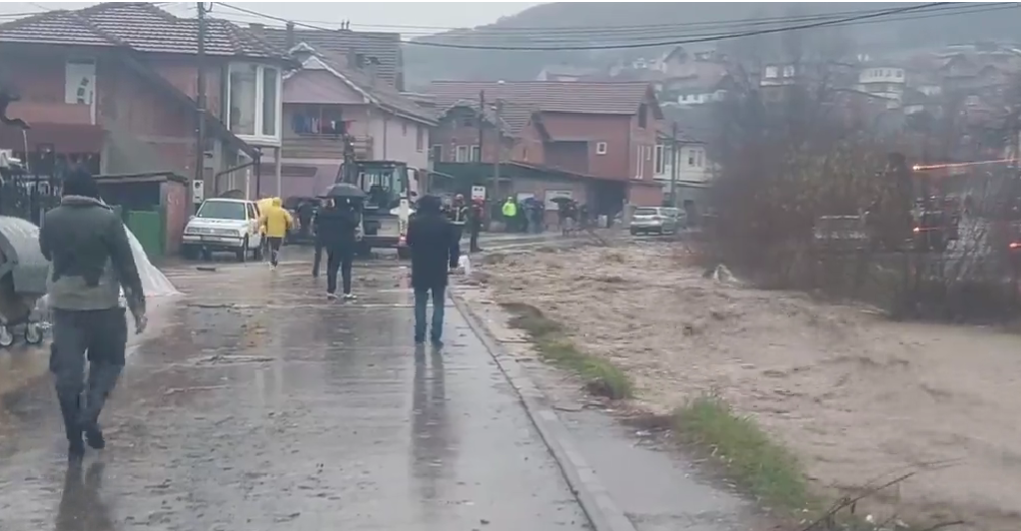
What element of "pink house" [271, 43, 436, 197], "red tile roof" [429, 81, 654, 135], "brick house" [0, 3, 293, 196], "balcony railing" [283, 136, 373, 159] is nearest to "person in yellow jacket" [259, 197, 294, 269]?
"brick house" [0, 3, 293, 196]

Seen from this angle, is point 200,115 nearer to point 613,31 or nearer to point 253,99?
point 253,99

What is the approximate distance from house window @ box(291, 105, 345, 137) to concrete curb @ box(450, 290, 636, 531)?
50.3 metres

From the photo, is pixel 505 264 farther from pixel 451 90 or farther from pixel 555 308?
pixel 451 90

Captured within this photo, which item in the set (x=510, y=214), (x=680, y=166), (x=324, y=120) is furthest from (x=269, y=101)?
(x=680, y=166)

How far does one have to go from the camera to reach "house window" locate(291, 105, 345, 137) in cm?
6675

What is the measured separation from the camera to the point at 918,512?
9.42 metres

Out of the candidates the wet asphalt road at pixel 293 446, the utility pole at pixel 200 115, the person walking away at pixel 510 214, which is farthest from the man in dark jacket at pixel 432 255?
the person walking away at pixel 510 214

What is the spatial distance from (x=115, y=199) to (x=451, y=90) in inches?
2389

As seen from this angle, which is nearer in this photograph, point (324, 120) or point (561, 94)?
point (324, 120)

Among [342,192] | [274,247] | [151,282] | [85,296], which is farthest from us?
[274,247]

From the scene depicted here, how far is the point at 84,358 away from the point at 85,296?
45 centimetres

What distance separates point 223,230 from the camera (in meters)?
37.7

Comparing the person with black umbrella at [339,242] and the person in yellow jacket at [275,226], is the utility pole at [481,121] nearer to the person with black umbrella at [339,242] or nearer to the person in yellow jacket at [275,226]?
the person in yellow jacket at [275,226]

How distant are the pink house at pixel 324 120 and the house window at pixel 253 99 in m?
10.7
